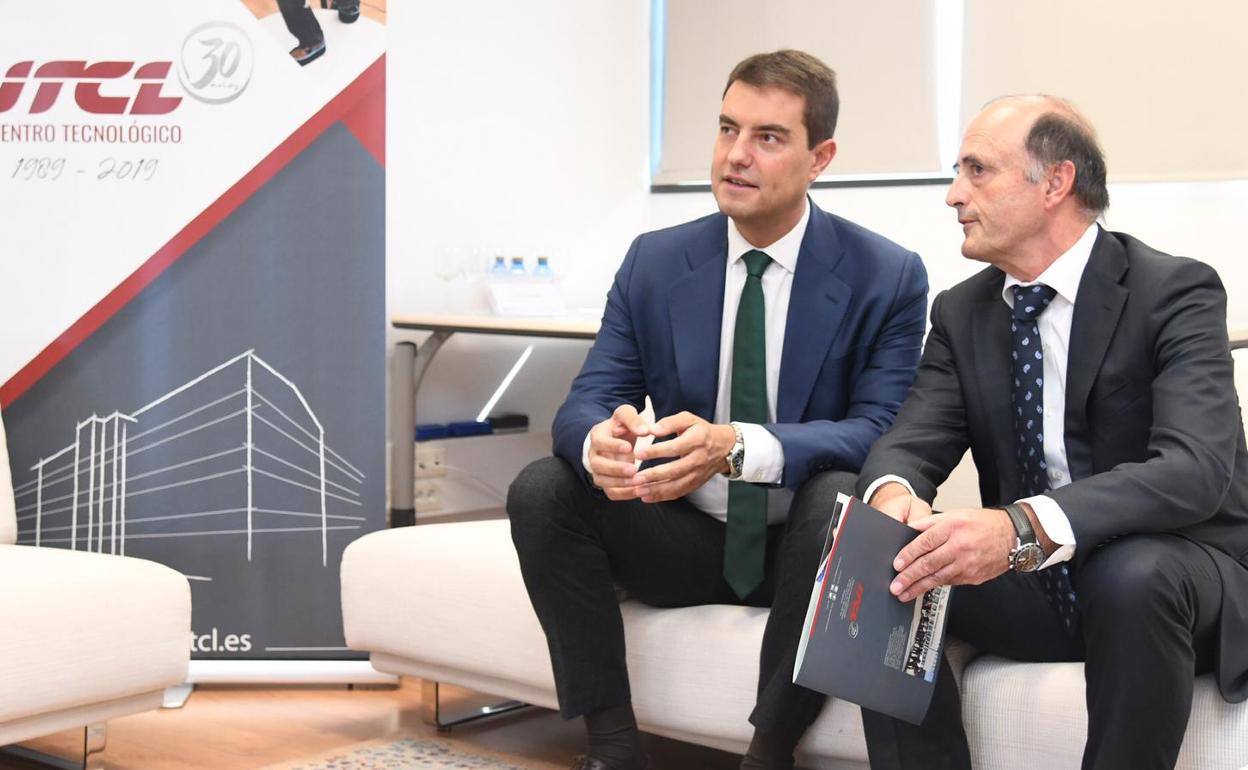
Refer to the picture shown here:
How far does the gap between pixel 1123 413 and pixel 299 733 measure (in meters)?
1.63

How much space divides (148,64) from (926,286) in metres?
1.59

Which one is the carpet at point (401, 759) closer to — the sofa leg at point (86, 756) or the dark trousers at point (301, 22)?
the sofa leg at point (86, 756)

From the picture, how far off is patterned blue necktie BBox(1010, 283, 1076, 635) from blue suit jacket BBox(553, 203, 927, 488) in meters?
0.27

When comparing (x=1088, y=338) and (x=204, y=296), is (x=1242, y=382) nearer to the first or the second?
(x=1088, y=338)

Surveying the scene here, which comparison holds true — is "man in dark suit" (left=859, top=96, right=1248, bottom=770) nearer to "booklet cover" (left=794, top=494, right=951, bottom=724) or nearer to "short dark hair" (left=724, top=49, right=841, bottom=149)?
"booklet cover" (left=794, top=494, right=951, bottom=724)

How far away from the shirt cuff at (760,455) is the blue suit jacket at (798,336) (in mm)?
62

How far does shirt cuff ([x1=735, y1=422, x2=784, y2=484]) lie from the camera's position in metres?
2.06

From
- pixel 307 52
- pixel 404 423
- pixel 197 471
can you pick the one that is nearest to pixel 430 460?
pixel 404 423

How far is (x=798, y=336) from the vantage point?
222 cm

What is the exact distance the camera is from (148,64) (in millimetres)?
2824

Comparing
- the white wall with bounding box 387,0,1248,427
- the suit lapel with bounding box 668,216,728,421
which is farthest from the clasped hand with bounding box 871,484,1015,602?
the white wall with bounding box 387,0,1248,427

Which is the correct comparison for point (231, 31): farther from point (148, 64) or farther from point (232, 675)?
point (232, 675)

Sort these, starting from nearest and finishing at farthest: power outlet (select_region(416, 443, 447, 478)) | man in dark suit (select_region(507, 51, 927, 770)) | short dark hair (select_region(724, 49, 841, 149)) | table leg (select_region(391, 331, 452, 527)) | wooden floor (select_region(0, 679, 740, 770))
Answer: man in dark suit (select_region(507, 51, 927, 770))
short dark hair (select_region(724, 49, 841, 149))
wooden floor (select_region(0, 679, 740, 770))
table leg (select_region(391, 331, 452, 527))
power outlet (select_region(416, 443, 447, 478))

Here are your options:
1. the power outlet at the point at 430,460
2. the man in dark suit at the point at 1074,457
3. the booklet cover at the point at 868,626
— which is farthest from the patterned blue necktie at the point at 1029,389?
the power outlet at the point at 430,460
